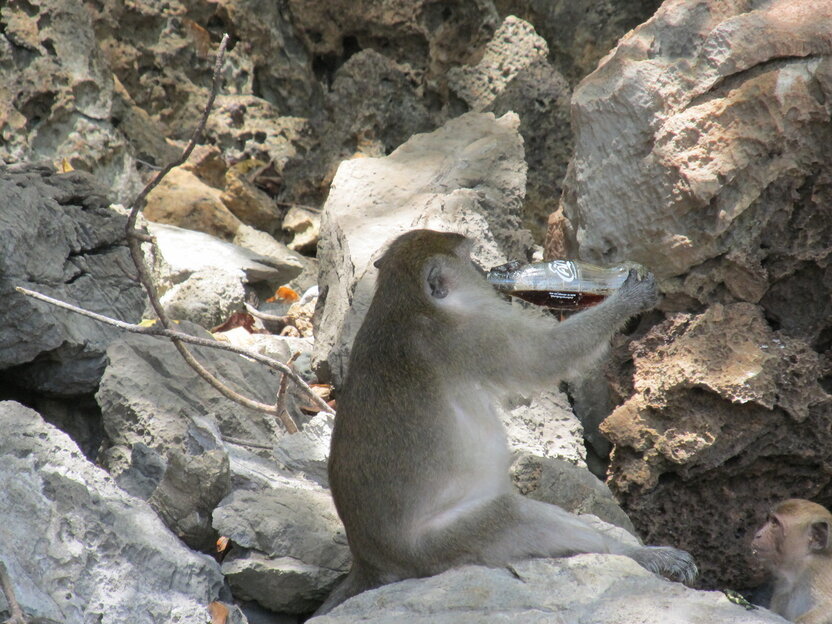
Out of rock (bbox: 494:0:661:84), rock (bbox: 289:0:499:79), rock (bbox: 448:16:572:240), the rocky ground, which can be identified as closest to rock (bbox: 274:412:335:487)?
the rocky ground

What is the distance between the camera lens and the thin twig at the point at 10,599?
288cm

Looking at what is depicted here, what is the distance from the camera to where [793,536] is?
14.9 feet

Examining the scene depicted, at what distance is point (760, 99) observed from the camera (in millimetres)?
4879

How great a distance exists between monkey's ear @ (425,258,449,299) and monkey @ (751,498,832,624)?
1.96m

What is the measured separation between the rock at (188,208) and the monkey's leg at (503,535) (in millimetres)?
5053

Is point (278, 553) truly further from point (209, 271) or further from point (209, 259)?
point (209, 259)

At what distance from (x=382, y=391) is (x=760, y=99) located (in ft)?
8.21

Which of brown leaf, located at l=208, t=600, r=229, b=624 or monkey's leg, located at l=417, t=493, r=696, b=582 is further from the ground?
monkey's leg, located at l=417, t=493, r=696, b=582

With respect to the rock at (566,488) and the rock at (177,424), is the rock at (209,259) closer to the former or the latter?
the rock at (177,424)

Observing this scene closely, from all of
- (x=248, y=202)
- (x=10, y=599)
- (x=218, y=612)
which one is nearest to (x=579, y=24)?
(x=248, y=202)

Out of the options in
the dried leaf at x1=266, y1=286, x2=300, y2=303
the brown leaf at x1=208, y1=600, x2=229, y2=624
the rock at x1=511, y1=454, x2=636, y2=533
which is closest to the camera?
the brown leaf at x1=208, y1=600, x2=229, y2=624

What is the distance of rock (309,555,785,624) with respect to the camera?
3066 millimetres

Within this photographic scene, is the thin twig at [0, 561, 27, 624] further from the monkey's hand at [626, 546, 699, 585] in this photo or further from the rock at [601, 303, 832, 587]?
the rock at [601, 303, 832, 587]

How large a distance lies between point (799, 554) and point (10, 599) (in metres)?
3.40
